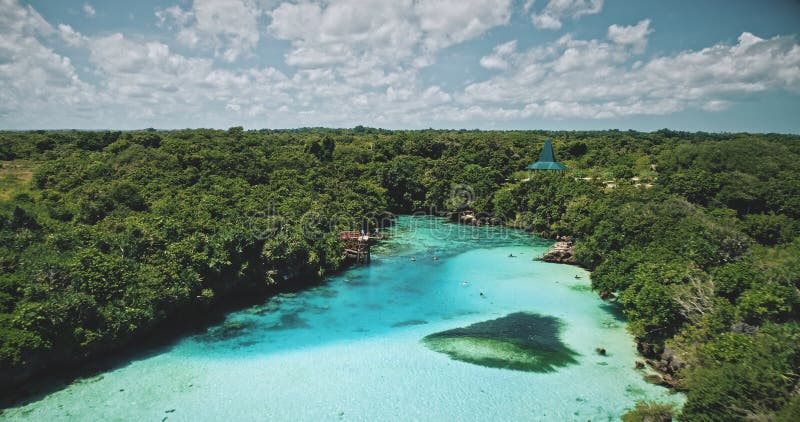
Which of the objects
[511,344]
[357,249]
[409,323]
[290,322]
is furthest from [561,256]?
[290,322]

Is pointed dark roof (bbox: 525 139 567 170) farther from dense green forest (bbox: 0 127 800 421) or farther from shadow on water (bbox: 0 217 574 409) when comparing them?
shadow on water (bbox: 0 217 574 409)

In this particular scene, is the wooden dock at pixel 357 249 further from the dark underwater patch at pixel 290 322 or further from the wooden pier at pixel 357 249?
the dark underwater patch at pixel 290 322

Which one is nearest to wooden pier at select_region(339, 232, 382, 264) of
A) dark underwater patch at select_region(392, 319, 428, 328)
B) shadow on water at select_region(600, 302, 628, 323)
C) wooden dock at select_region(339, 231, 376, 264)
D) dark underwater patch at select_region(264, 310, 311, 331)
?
wooden dock at select_region(339, 231, 376, 264)

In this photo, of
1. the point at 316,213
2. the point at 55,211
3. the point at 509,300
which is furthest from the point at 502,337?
the point at 55,211


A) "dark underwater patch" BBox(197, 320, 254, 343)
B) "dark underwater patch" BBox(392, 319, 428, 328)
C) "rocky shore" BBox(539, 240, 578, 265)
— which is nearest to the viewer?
"dark underwater patch" BBox(197, 320, 254, 343)

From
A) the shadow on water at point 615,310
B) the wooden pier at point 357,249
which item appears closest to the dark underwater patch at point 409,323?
the shadow on water at point 615,310
